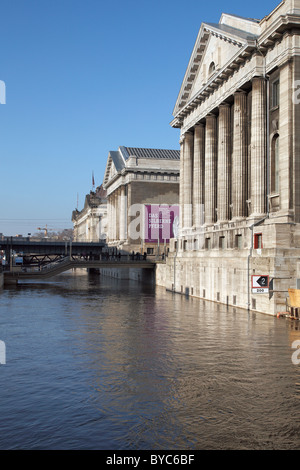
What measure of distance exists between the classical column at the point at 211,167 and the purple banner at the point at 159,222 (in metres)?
47.8

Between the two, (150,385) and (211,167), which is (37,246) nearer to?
(211,167)

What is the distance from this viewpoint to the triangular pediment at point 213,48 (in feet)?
173

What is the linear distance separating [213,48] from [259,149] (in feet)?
67.0

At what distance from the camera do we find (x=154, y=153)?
12762 cm

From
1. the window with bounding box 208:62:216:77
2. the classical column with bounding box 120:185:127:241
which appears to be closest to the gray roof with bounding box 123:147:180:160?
the classical column with bounding box 120:185:127:241

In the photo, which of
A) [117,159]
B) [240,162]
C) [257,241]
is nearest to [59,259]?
[117,159]

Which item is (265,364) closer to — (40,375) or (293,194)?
(40,375)

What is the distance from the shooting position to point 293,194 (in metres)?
42.9

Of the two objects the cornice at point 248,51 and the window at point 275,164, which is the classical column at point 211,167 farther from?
the window at point 275,164

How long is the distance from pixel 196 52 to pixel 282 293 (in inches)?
1507

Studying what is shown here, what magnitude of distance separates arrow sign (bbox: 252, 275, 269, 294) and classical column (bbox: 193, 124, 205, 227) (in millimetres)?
28606

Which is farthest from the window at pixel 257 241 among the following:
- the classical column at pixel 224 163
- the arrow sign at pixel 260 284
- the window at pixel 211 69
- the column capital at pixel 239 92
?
the window at pixel 211 69
